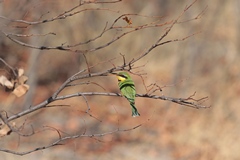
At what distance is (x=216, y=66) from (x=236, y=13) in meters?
1.30

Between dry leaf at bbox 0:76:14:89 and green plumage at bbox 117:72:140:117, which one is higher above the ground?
green plumage at bbox 117:72:140:117

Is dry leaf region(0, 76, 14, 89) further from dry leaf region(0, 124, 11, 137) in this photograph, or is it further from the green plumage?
the green plumage

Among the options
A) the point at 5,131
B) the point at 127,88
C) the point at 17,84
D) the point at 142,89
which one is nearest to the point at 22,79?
the point at 17,84

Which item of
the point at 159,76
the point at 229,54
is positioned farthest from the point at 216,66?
the point at 159,76

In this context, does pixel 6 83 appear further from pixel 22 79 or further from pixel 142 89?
pixel 142 89

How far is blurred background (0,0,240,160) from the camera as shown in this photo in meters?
11.4

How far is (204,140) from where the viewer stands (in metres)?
11.8

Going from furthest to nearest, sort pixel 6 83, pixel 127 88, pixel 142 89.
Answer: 1. pixel 142 89
2. pixel 127 88
3. pixel 6 83

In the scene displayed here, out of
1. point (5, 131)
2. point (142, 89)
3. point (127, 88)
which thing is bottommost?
point (5, 131)

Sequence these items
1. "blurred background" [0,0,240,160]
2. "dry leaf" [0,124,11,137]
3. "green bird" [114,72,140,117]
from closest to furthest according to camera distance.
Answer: "dry leaf" [0,124,11,137] → "green bird" [114,72,140,117] → "blurred background" [0,0,240,160]

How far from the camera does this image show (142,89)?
52.0ft

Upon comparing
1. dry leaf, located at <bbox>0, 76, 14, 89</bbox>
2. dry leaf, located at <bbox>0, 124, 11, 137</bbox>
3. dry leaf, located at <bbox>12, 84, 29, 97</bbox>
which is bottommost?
dry leaf, located at <bbox>0, 124, 11, 137</bbox>

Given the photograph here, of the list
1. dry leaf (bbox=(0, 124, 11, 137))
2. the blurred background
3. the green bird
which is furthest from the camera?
the blurred background

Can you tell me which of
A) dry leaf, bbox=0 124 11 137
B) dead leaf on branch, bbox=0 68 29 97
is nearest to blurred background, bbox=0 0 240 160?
dead leaf on branch, bbox=0 68 29 97
